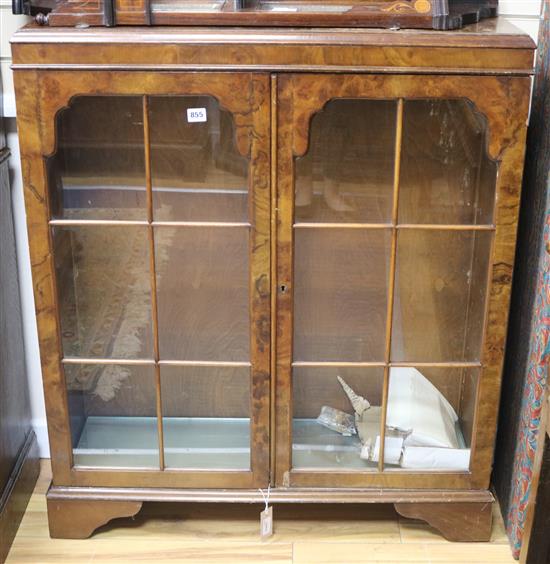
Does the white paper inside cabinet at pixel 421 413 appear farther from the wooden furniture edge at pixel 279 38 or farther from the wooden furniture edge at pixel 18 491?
the wooden furniture edge at pixel 18 491

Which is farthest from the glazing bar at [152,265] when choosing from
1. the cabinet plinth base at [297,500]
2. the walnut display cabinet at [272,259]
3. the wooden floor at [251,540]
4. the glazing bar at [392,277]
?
the glazing bar at [392,277]

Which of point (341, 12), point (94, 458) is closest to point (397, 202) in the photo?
point (341, 12)

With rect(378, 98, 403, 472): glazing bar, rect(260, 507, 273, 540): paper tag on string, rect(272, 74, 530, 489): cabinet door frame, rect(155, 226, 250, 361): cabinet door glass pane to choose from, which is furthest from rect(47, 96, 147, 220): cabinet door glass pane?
rect(260, 507, 273, 540): paper tag on string

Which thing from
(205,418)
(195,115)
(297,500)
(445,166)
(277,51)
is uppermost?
(277,51)

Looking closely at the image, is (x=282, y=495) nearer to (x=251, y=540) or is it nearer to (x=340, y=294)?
(x=251, y=540)

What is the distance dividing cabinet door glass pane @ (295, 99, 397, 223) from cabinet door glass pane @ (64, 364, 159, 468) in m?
0.56

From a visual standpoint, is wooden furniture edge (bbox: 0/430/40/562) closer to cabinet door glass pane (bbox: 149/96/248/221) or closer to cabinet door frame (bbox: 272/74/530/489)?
cabinet door frame (bbox: 272/74/530/489)

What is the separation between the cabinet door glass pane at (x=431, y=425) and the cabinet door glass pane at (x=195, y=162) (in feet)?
1.95

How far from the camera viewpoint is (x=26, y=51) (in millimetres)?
1765

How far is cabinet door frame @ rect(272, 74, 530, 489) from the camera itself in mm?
1784

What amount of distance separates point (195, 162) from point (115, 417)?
66cm

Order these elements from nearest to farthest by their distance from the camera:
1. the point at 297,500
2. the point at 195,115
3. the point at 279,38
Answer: the point at 279,38, the point at 195,115, the point at 297,500

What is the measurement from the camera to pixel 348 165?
6.33 ft

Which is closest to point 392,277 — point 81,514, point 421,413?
point 421,413
